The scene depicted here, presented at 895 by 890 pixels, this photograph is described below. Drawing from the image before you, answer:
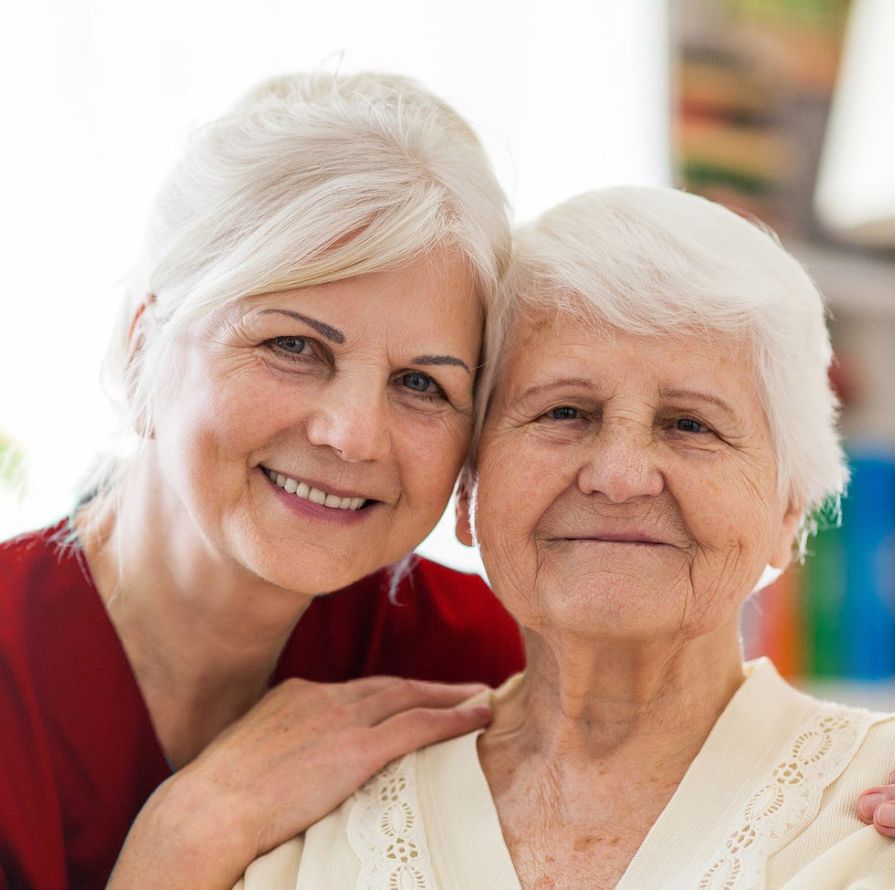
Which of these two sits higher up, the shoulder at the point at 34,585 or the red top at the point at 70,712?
the shoulder at the point at 34,585

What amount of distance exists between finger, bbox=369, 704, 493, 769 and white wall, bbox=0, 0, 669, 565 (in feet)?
2.30

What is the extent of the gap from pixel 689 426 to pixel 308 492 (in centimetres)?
51

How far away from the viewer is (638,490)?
1431 millimetres

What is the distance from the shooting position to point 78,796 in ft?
5.72

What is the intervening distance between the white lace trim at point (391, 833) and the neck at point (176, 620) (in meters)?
0.33

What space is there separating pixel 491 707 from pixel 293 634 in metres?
0.39

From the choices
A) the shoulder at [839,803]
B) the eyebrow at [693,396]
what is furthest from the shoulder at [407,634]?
the eyebrow at [693,396]

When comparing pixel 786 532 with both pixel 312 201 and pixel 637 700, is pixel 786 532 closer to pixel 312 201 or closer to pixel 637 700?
pixel 637 700

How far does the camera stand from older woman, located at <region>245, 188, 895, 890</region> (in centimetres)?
144

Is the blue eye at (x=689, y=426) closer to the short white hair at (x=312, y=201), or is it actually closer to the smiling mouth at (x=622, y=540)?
the smiling mouth at (x=622, y=540)

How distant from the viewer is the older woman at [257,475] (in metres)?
1.55

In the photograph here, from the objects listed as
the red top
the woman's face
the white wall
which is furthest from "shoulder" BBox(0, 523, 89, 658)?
the woman's face

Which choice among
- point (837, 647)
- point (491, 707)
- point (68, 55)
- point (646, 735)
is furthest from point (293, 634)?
point (837, 647)

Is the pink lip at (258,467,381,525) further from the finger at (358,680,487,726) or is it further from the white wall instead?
the white wall
